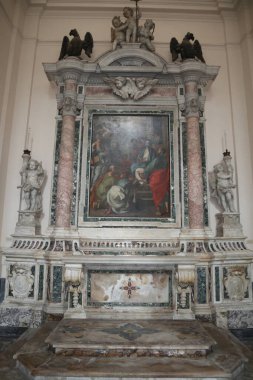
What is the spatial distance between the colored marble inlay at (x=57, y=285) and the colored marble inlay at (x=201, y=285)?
2.36m

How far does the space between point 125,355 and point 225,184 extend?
11.7 feet

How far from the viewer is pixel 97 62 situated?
21.5 feet

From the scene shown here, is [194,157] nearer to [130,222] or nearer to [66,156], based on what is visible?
[130,222]

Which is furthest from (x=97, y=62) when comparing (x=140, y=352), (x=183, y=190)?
(x=140, y=352)

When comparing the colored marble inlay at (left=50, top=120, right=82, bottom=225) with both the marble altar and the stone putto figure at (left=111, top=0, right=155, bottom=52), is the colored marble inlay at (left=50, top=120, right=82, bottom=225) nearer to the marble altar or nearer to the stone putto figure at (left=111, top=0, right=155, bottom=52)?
the marble altar

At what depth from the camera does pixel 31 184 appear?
20.1 ft

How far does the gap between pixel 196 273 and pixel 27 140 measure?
13.7ft

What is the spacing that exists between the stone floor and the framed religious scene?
217cm

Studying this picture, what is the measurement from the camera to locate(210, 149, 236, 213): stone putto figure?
20.3 feet

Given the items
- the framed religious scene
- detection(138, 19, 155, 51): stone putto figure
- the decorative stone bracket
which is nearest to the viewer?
the decorative stone bracket

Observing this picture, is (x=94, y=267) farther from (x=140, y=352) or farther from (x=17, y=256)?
(x=140, y=352)

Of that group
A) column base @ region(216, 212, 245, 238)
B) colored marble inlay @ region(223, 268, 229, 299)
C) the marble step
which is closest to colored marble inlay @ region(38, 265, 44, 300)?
the marble step

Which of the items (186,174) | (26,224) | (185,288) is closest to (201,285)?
(185,288)

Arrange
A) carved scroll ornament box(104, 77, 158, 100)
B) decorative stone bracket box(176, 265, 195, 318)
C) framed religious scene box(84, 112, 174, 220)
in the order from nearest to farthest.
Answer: decorative stone bracket box(176, 265, 195, 318)
framed religious scene box(84, 112, 174, 220)
carved scroll ornament box(104, 77, 158, 100)
